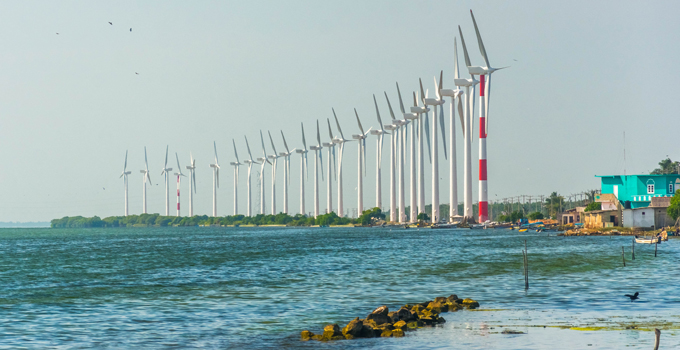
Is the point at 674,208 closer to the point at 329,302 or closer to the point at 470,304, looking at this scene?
the point at 329,302

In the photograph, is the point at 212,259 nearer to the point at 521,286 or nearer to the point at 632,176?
the point at 521,286

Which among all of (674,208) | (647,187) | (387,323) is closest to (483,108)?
(647,187)

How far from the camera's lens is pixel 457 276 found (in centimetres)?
6325

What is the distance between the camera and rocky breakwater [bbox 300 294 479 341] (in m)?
33.4

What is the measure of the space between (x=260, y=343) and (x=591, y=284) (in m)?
29.7

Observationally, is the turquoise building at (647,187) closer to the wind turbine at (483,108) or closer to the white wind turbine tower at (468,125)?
the wind turbine at (483,108)

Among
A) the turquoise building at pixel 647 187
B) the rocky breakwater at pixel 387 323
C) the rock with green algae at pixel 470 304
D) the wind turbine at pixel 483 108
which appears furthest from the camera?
the wind turbine at pixel 483 108

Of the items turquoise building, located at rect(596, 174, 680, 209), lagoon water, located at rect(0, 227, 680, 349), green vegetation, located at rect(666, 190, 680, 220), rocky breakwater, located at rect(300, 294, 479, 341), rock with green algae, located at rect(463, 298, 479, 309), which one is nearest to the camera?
lagoon water, located at rect(0, 227, 680, 349)

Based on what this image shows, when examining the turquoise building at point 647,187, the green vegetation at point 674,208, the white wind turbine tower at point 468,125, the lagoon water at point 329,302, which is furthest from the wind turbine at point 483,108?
the lagoon water at point 329,302

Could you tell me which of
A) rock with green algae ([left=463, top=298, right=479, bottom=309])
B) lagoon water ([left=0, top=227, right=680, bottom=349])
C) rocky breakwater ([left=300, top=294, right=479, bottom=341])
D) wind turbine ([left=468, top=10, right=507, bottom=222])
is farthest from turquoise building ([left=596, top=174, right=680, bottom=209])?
rocky breakwater ([left=300, top=294, right=479, bottom=341])

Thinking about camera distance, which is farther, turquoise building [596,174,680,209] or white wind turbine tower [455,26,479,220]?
white wind turbine tower [455,26,479,220]

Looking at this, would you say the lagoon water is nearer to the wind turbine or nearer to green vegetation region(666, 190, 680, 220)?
green vegetation region(666, 190, 680, 220)

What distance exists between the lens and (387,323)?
3522 centimetres

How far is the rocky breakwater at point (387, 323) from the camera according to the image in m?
33.4
